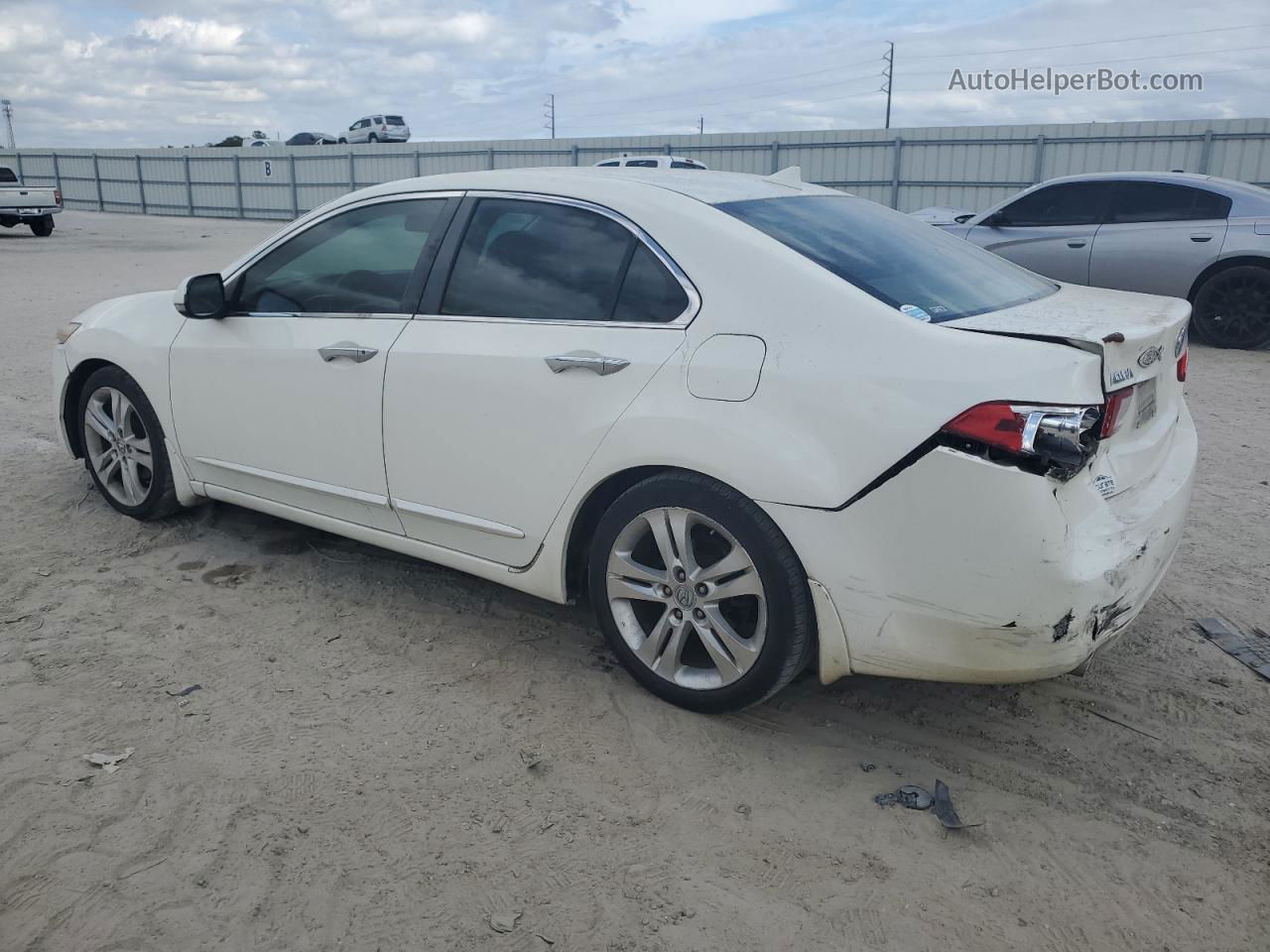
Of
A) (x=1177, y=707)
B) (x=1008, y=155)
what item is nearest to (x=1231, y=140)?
(x=1008, y=155)

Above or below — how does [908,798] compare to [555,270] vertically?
below

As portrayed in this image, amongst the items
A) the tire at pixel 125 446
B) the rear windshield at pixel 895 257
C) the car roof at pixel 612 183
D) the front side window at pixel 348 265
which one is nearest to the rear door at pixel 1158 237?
the rear windshield at pixel 895 257

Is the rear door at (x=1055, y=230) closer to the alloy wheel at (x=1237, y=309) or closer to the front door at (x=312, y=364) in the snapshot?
the alloy wheel at (x=1237, y=309)

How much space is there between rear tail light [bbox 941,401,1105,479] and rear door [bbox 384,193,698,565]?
36.0 inches

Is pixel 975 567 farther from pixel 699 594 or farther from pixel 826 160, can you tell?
pixel 826 160

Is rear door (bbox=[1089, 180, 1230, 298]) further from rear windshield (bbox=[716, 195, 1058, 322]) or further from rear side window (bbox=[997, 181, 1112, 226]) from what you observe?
rear windshield (bbox=[716, 195, 1058, 322])

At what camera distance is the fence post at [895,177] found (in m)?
23.7

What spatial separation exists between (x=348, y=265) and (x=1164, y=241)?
27.0ft

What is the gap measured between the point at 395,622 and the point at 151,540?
4.86 ft

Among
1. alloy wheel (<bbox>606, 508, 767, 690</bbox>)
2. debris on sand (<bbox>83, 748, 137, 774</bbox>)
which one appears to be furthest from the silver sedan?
debris on sand (<bbox>83, 748, 137, 774</bbox>)

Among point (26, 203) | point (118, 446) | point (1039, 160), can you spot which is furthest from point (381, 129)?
point (118, 446)

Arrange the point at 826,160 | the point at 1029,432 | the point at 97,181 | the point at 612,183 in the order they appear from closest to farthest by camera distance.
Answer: the point at 1029,432, the point at 612,183, the point at 826,160, the point at 97,181

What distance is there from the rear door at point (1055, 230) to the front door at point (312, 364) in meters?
7.80

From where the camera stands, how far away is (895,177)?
2389cm
